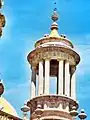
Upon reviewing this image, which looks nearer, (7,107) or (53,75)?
(7,107)

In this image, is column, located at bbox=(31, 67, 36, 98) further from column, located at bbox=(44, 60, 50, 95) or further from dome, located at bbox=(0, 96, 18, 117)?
dome, located at bbox=(0, 96, 18, 117)

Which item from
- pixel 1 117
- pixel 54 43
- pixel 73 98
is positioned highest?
pixel 54 43

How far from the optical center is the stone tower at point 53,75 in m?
47.7

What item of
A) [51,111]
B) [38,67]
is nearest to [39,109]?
[51,111]

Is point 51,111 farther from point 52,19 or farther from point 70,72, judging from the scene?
point 52,19

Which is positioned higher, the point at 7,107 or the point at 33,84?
the point at 33,84

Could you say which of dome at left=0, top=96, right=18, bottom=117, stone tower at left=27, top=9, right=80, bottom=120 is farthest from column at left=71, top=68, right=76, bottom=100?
dome at left=0, top=96, right=18, bottom=117

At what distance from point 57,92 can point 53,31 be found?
468 centimetres

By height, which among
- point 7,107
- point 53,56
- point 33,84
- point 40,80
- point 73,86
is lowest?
point 7,107

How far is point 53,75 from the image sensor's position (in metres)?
50.5

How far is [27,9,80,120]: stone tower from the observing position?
47.7m

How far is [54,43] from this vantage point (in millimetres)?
50219

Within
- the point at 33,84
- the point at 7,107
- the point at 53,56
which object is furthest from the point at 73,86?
the point at 7,107

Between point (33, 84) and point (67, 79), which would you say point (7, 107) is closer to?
point (33, 84)
